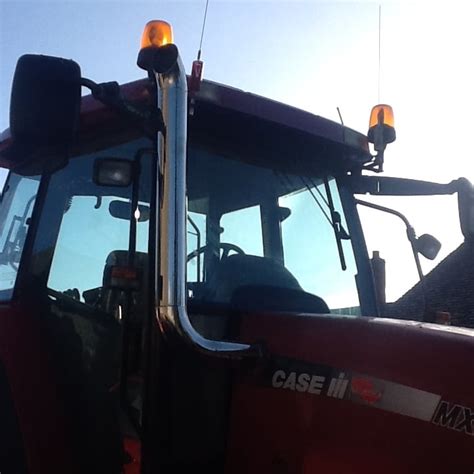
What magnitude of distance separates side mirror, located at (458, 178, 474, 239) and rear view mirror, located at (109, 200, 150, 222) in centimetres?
143

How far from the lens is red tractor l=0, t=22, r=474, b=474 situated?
1.85m

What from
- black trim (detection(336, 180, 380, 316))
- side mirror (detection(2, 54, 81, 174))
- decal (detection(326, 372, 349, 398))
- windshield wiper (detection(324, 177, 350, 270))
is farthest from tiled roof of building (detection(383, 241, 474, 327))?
side mirror (detection(2, 54, 81, 174))

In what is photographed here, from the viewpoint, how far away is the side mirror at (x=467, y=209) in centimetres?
278

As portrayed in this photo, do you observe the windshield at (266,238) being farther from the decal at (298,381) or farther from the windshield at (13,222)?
the windshield at (13,222)

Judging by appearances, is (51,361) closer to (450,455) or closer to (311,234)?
(311,234)

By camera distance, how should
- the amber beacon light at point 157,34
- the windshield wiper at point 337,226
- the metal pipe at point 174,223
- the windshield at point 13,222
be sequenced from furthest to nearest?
the windshield wiper at point 337,226 < the windshield at point 13,222 < the amber beacon light at point 157,34 < the metal pipe at point 174,223

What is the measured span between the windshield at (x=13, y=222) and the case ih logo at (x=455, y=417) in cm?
173

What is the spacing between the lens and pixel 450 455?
1.70 meters

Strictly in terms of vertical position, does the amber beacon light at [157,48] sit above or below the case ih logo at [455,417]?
above

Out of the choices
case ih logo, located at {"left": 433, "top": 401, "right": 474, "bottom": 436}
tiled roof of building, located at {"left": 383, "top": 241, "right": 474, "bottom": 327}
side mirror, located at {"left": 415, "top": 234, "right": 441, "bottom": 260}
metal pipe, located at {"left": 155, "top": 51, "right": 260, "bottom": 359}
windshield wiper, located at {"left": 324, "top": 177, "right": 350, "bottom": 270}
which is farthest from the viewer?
tiled roof of building, located at {"left": 383, "top": 241, "right": 474, "bottom": 327}

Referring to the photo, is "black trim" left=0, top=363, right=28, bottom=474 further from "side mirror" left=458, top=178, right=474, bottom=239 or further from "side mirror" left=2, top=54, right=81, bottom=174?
"side mirror" left=458, top=178, right=474, bottom=239

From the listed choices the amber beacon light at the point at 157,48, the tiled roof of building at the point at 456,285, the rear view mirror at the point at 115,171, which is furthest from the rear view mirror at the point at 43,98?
the tiled roof of building at the point at 456,285

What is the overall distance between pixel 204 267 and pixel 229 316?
0.72 feet

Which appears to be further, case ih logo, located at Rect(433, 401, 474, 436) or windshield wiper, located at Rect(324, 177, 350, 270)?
windshield wiper, located at Rect(324, 177, 350, 270)
